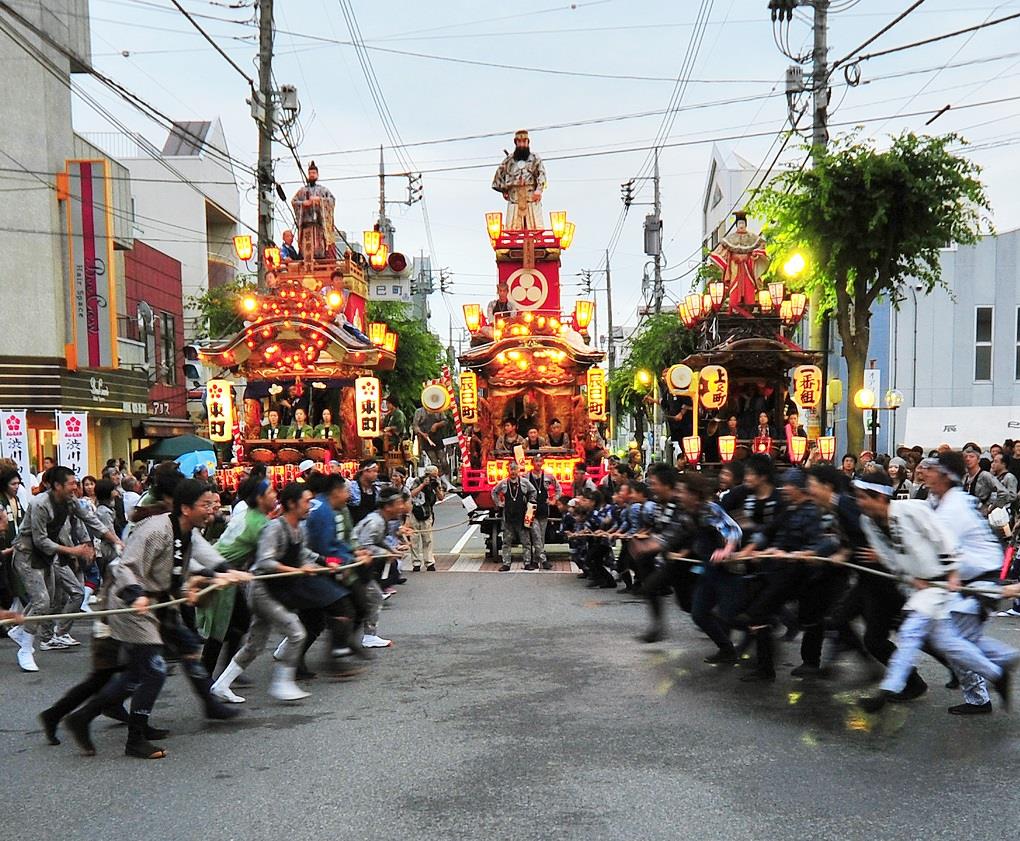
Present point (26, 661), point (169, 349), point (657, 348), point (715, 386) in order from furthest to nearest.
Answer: point (169, 349) < point (657, 348) < point (715, 386) < point (26, 661)

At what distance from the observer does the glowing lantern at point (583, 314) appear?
2041 centimetres

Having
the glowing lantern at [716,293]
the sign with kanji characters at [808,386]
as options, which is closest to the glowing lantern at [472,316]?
the glowing lantern at [716,293]

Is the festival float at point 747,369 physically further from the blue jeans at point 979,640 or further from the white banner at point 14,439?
the white banner at point 14,439

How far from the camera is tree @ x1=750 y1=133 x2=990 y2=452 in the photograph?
15.5 meters

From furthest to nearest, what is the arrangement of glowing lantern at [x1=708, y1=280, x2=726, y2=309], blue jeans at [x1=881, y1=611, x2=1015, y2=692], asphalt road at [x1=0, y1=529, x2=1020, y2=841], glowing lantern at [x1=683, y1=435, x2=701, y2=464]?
glowing lantern at [x1=708, y1=280, x2=726, y2=309] < glowing lantern at [x1=683, y1=435, x2=701, y2=464] < blue jeans at [x1=881, y1=611, x2=1015, y2=692] < asphalt road at [x1=0, y1=529, x2=1020, y2=841]

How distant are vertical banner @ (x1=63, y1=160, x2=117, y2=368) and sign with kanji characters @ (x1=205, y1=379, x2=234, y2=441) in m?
5.01

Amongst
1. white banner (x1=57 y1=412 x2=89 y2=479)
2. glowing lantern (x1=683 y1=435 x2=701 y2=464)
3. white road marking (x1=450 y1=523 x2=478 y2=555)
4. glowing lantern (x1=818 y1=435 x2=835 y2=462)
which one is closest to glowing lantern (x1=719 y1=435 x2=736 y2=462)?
glowing lantern (x1=683 y1=435 x2=701 y2=464)

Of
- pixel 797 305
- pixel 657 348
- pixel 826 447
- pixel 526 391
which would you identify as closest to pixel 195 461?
pixel 526 391

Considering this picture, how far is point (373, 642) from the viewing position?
8961 mm

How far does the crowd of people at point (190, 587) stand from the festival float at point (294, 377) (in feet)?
25.7

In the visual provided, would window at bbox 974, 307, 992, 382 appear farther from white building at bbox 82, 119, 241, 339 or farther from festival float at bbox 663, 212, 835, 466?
white building at bbox 82, 119, 241, 339

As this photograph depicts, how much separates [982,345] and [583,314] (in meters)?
13.8

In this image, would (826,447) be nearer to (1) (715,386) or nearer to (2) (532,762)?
(1) (715,386)

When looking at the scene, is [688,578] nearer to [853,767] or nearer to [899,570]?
[899,570]
